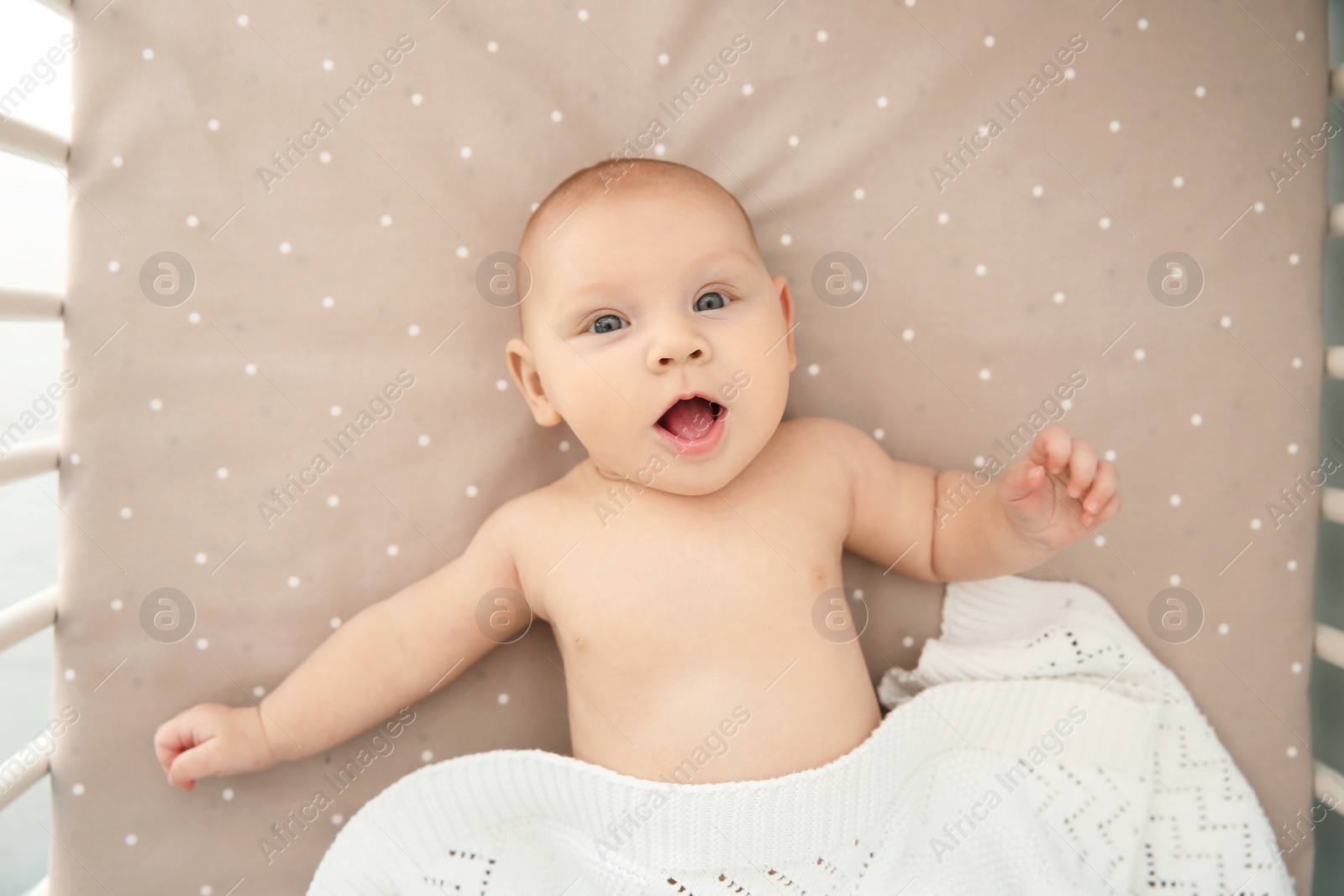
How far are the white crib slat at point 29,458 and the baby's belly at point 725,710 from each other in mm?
702

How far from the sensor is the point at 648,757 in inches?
39.7

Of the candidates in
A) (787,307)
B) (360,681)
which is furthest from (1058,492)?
(360,681)

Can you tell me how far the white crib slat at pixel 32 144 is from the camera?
102 centimetres

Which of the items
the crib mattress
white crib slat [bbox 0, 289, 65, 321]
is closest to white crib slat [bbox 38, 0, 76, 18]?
the crib mattress

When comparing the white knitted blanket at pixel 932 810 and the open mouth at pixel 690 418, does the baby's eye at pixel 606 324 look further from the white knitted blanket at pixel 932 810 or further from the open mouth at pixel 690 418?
the white knitted blanket at pixel 932 810

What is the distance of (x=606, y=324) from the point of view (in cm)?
100

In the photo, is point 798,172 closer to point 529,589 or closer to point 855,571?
point 855,571

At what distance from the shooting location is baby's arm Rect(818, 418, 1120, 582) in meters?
0.98

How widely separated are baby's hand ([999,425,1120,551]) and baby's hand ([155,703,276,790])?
96cm

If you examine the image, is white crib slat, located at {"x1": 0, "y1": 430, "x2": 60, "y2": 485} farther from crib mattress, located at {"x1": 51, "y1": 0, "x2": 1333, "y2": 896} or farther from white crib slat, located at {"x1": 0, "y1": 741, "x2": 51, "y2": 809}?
white crib slat, located at {"x1": 0, "y1": 741, "x2": 51, "y2": 809}

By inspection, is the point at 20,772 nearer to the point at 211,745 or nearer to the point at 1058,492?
the point at 211,745

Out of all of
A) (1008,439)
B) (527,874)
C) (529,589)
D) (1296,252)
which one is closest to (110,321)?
(529,589)

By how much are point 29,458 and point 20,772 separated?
383 millimetres

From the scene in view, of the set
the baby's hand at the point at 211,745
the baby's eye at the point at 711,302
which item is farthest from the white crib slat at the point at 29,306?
the baby's eye at the point at 711,302
